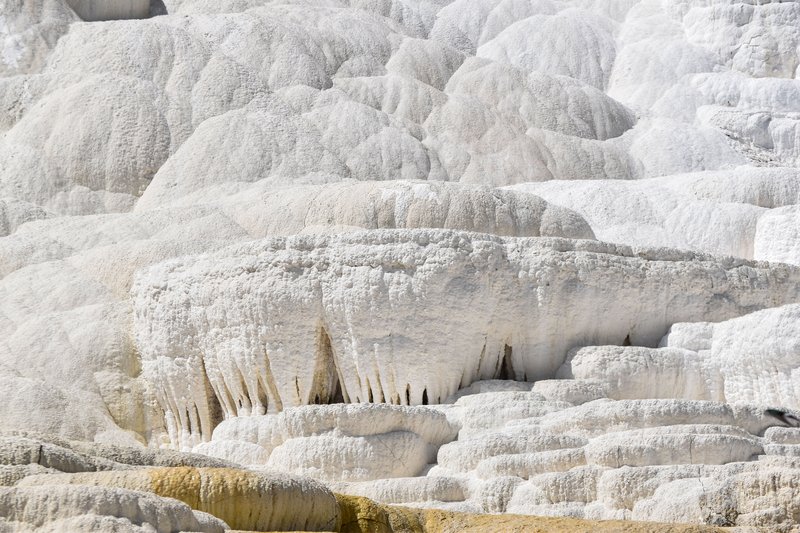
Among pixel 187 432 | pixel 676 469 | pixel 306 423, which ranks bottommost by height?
pixel 187 432

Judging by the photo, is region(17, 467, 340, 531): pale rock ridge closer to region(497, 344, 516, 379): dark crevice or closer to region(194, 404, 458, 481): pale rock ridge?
region(194, 404, 458, 481): pale rock ridge

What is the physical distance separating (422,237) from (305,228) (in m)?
5.74

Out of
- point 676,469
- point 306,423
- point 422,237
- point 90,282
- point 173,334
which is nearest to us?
point 676,469

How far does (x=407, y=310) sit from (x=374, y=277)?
72cm

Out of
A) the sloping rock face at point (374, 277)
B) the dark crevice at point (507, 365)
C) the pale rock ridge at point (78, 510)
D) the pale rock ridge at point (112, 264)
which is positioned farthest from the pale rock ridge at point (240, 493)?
the pale rock ridge at point (112, 264)

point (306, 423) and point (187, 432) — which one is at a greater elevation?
point (306, 423)

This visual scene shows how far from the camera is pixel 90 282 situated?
2847cm

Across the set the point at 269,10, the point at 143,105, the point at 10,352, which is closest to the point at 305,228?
the point at 10,352

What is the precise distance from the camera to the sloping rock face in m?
18.4

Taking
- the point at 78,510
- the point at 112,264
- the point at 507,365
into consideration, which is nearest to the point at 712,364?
the point at 507,365

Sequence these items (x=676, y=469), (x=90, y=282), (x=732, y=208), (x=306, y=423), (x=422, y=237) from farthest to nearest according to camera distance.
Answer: (x=732, y=208) < (x=90, y=282) < (x=422, y=237) < (x=306, y=423) < (x=676, y=469)

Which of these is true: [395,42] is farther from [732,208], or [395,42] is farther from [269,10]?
[732,208]

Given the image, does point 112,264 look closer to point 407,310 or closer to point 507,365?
point 407,310

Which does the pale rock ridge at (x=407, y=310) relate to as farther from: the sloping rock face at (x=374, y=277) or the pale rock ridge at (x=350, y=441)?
the pale rock ridge at (x=350, y=441)
